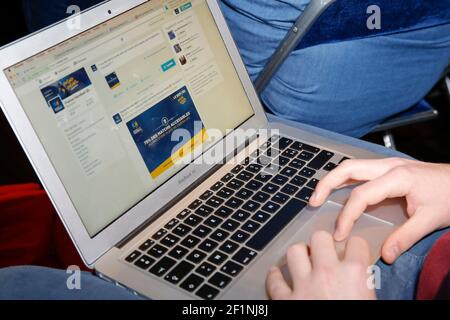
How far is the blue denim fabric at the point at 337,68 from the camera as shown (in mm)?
1010

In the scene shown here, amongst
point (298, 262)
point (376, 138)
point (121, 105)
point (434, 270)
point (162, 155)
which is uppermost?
point (121, 105)

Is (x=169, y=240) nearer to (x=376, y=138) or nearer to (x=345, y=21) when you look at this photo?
(x=345, y=21)

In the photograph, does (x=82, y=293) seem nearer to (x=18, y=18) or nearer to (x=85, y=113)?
(x=85, y=113)

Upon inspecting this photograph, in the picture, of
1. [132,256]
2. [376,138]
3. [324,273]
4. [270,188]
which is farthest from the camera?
[376,138]

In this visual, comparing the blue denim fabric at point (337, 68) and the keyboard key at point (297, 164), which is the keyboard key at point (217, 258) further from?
the blue denim fabric at point (337, 68)

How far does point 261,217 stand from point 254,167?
0.41 ft

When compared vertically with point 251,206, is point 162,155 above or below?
above

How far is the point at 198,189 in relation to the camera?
2.87ft

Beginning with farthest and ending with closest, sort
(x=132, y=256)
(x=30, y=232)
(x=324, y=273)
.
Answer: (x=30, y=232)
(x=132, y=256)
(x=324, y=273)

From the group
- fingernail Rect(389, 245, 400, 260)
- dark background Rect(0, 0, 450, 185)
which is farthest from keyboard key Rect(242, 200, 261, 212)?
dark background Rect(0, 0, 450, 185)

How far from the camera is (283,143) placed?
0.96 meters

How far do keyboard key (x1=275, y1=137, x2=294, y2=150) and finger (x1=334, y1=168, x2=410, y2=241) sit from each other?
22 centimetres

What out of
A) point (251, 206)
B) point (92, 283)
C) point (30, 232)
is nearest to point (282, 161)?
point (251, 206)
